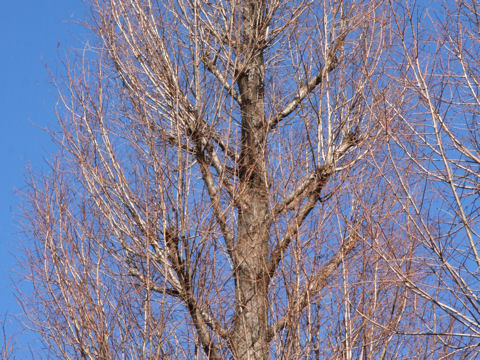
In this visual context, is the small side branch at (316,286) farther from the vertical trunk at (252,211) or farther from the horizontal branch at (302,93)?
the horizontal branch at (302,93)

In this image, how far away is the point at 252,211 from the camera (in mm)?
6832

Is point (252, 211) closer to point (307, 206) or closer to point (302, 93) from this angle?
point (307, 206)

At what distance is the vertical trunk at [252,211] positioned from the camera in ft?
20.3

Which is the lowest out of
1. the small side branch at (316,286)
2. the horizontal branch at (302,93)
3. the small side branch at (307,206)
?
the small side branch at (316,286)

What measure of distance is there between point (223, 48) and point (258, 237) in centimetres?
202

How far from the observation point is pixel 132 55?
7332 mm

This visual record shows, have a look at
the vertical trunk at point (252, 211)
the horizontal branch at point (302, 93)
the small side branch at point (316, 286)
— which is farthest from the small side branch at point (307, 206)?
the horizontal branch at point (302, 93)

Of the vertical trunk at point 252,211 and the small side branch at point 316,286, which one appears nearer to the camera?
the small side branch at point 316,286

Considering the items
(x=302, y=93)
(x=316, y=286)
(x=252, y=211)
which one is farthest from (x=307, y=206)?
(x=302, y=93)

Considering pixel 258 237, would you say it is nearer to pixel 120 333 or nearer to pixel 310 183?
pixel 310 183

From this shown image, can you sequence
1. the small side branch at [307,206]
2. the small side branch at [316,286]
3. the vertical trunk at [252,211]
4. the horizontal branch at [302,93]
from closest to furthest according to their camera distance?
the small side branch at [316,286]
the vertical trunk at [252,211]
the small side branch at [307,206]
the horizontal branch at [302,93]

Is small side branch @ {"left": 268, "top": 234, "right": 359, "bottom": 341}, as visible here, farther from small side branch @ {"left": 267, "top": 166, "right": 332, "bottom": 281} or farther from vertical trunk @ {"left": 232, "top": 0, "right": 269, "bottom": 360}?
small side branch @ {"left": 267, "top": 166, "right": 332, "bottom": 281}

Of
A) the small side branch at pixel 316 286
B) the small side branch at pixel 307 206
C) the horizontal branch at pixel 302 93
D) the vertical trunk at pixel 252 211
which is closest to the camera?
the small side branch at pixel 316 286

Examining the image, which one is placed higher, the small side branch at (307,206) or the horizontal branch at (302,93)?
the horizontal branch at (302,93)
